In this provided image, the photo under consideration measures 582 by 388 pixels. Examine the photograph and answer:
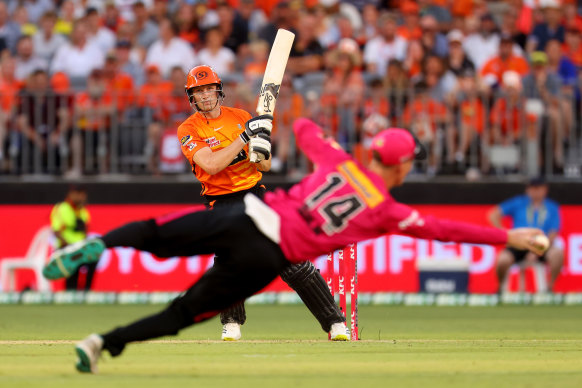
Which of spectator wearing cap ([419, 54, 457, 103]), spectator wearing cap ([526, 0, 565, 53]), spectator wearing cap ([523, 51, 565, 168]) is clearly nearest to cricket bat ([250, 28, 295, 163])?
spectator wearing cap ([419, 54, 457, 103])

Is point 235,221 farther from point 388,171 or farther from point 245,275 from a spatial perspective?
point 388,171

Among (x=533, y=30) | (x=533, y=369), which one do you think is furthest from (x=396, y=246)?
(x=533, y=369)

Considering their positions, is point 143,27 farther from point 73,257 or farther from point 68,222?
point 73,257

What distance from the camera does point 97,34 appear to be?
64.9 feet

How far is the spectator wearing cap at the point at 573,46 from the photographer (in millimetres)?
19484

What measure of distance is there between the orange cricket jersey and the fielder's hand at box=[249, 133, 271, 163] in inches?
27.5

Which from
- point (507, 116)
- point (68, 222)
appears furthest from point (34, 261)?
point (507, 116)

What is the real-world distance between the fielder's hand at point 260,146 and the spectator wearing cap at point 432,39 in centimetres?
1013

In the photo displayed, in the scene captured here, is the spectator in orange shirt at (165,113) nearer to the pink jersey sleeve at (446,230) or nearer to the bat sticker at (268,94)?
the bat sticker at (268,94)

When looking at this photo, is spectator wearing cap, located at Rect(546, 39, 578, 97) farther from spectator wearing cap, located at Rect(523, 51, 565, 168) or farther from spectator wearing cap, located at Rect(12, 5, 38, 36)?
spectator wearing cap, located at Rect(12, 5, 38, 36)

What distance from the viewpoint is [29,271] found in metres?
18.3

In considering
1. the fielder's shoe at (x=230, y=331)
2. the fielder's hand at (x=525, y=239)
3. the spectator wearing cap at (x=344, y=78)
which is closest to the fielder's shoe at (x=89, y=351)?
the fielder's hand at (x=525, y=239)

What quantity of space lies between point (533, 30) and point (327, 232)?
13.5m

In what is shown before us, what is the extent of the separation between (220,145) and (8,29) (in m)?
11.0
